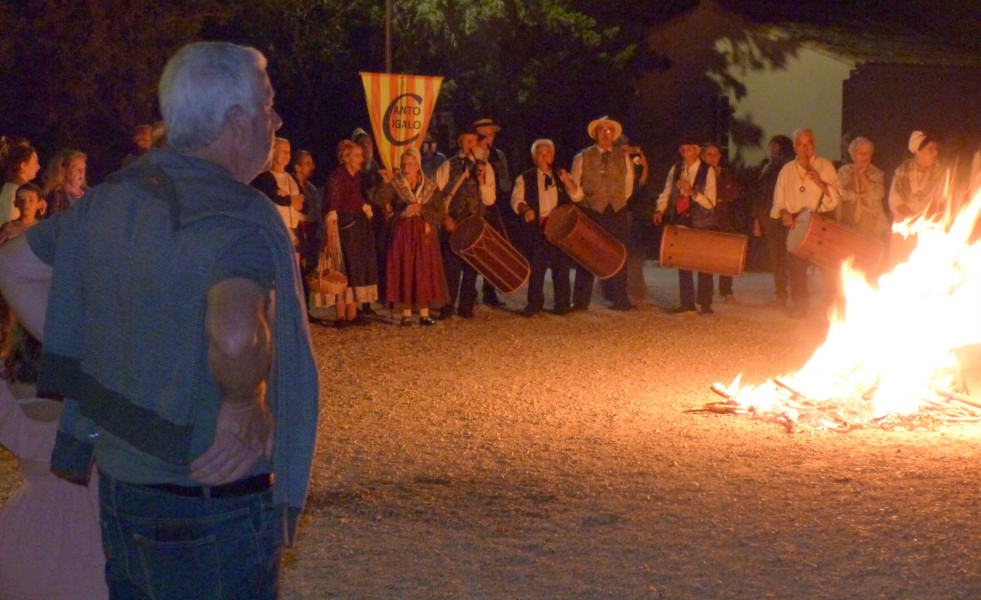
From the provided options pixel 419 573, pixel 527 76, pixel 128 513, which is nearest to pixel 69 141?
pixel 527 76

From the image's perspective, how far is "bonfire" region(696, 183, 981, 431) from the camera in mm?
8617

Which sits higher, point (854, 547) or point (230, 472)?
point (230, 472)

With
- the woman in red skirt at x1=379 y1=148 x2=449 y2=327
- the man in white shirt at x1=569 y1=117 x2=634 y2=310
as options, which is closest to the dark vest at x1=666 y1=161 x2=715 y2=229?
the man in white shirt at x1=569 y1=117 x2=634 y2=310

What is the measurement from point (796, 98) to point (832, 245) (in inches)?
412

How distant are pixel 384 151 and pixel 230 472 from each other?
1113cm

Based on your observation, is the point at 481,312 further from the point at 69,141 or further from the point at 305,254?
the point at 69,141

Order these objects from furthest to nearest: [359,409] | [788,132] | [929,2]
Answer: [929,2] → [788,132] → [359,409]

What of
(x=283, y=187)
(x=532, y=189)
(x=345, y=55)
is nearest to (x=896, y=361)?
(x=532, y=189)

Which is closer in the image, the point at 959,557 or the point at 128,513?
the point at 128,513

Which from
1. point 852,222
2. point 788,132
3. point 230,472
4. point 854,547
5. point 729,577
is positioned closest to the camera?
point 230,472

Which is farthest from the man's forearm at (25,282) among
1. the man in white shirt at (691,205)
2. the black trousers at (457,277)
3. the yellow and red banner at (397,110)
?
the man in white shirt at (691,205)

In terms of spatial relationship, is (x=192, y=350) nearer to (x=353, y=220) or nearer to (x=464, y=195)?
(x=353, y=220)

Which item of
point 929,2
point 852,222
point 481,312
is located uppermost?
point 929,2

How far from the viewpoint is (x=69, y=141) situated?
20.1 metres
